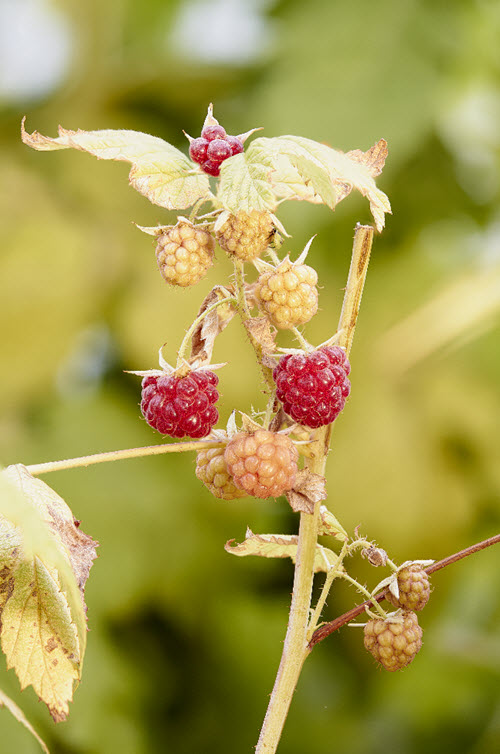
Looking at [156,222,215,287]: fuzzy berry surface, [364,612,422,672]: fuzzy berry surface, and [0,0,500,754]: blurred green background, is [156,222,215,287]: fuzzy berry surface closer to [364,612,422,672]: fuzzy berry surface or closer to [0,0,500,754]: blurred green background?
[364,612,422,672]: fuzzy berry surface

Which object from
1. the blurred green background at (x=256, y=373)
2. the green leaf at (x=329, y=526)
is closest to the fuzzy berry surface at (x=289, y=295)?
the green leaf at (x=329, y=526)

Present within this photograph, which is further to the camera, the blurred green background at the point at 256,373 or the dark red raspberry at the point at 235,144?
the blurred green background at the point at 256,373

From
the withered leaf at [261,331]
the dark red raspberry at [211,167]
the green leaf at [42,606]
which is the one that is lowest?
the green leaf at [42,606]

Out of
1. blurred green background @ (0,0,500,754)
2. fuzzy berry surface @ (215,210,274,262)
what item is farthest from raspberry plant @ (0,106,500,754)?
blurred green background @ (0,0,500,754)

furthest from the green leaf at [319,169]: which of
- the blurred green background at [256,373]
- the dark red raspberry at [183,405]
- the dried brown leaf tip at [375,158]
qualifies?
the blurred green background at [256,373]

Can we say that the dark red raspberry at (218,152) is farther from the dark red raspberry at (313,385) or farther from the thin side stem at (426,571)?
the thin side stem at (426,571)

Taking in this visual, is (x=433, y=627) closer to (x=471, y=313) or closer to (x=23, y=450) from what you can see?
(x=471, y=313)

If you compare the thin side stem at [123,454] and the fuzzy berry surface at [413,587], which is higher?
the thin side stem at [123,454]

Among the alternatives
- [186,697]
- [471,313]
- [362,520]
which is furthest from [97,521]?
[471,313]
